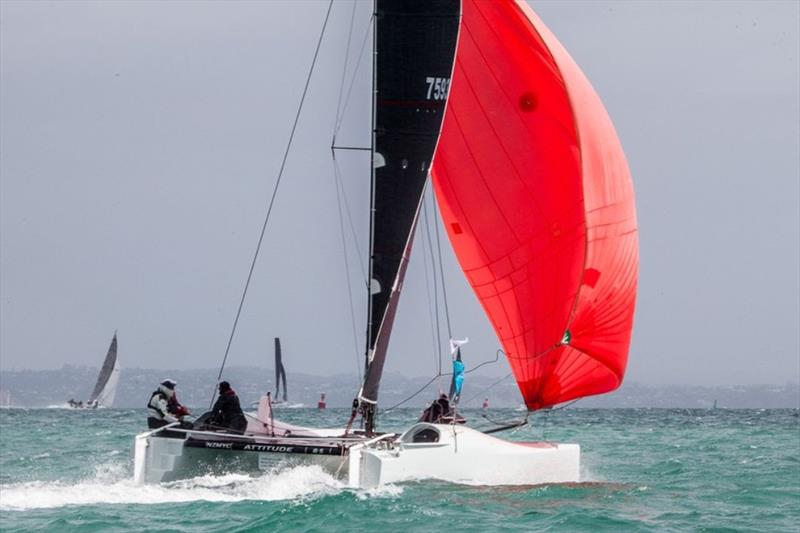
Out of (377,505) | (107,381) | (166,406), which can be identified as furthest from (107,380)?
(377,505)

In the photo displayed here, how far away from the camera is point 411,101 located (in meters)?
18.7

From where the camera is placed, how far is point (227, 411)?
18.3 m

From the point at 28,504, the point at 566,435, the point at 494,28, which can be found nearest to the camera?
the point at 28,504

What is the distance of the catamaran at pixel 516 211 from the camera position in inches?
731

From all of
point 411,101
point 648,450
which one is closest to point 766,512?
point 411,101

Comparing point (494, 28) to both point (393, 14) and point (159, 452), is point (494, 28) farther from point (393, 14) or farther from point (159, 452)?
point (159, 452)

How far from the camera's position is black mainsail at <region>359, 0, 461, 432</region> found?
1861 cm

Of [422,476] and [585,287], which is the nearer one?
[422,476]

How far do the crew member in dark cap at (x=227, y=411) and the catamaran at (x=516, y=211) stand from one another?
303 mm

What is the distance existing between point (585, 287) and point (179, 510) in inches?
251

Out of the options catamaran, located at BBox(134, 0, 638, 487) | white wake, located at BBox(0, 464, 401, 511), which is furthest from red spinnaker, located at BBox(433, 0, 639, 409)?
white wake, located at BBox(0, 464, 401, 511)

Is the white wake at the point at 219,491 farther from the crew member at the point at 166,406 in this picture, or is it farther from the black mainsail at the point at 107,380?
the black mainsail at the point at 107,380

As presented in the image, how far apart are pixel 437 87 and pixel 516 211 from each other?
210cm

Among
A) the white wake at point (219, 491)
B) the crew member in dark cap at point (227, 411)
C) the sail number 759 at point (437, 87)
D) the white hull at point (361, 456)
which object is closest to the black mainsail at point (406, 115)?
the sail number 759 at point (437, 87)
